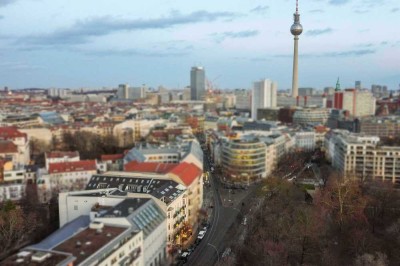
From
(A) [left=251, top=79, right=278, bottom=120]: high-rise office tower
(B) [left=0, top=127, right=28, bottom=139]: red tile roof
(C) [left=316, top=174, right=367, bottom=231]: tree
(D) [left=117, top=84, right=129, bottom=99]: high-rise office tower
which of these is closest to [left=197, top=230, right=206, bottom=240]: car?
(C) [left=316, top=174, right=367, bottom=231]: tree

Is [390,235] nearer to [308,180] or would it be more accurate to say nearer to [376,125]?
[308,180]

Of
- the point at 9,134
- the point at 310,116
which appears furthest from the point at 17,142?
the point at 310,116

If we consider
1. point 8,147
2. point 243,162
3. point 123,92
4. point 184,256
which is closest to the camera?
point 184,256

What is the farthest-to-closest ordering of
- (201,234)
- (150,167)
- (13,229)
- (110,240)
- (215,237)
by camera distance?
(150,167), (201,234), (215,237), (13,229), (110,240)

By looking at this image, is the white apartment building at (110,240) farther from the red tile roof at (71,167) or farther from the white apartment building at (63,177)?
the red tile roof at (71,167)

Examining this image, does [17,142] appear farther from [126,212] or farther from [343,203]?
[343,203]

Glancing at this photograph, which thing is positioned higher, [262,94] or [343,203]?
[262,94]

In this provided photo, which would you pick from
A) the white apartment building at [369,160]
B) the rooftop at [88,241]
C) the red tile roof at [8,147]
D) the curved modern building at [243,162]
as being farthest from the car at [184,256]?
the red tile roof at [8,147]
